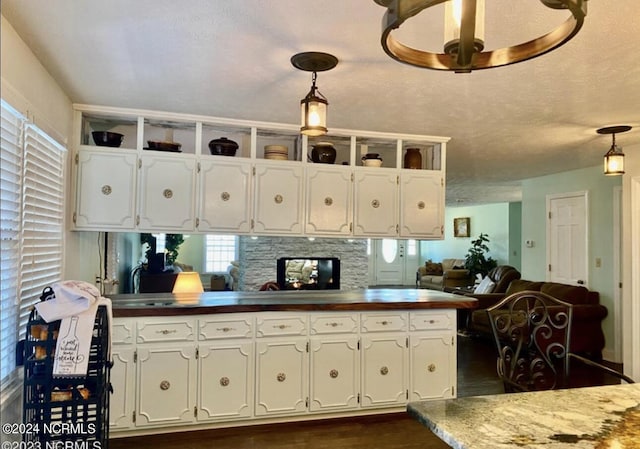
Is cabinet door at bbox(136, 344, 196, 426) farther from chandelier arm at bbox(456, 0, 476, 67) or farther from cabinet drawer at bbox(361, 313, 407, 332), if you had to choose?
chandelier arm at bbox(456, 0, 476, 67)

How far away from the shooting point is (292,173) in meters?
3.70

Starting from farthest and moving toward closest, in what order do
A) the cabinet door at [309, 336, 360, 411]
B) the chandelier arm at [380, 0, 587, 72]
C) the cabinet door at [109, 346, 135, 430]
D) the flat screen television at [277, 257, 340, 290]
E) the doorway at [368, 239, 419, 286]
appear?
the doorway at [368, 239, 419, 286] < the flat screen television at [277, 257, 340, 290] < the cabinet door at [309, 336, 360, 411] < the cabinet door at [109, 346, 135, 430] < the chandelier arm at [380, 0, 587, 72]

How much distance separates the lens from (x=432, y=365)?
356cm

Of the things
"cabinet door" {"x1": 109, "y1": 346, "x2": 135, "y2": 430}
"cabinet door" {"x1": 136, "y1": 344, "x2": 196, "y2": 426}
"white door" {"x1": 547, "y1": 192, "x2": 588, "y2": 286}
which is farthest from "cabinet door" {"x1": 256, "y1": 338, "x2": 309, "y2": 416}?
"white door" {"x1": 547, "y1": 192, "x2": 588, "y2": 286}

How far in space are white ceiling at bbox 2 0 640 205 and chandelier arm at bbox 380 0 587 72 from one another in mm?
589

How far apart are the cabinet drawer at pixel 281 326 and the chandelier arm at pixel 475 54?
2317 mm

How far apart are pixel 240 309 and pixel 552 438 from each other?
2.30 metres

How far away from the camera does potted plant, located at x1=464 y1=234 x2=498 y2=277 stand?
1066cm

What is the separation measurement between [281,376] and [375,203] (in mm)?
1639

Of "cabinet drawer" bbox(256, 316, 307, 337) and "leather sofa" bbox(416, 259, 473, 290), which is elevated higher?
"cabinet drawer" bbox(256, 316, 307, 337)

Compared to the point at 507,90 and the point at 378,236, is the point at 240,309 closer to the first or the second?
the point at 378,236

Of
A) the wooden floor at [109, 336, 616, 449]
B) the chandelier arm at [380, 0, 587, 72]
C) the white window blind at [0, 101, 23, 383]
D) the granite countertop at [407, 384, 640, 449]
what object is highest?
the chandelier arm at [380, 0, 587, 72]

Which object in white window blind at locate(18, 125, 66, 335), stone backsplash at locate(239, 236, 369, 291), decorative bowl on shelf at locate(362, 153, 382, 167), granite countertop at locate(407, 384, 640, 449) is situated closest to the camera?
granite countertop at locate(407, 384, 640, 449)

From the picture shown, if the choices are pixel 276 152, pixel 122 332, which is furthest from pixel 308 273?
pixel 122 332
